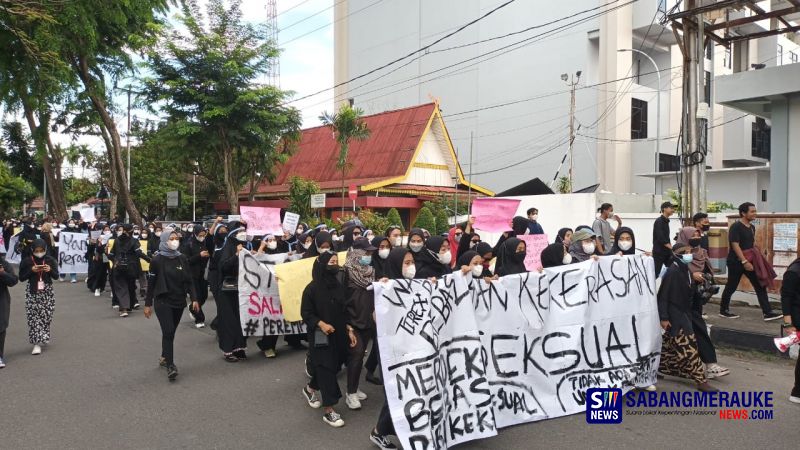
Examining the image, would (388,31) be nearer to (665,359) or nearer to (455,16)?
(455,16)

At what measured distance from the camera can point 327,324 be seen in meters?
5.27

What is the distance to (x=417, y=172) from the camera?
29.1 metres

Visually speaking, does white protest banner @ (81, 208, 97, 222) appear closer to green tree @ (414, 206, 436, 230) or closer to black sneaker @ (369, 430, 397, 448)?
green tree @ (414, 206, 436, 230)

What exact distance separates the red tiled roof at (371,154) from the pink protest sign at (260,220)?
15.3 meters

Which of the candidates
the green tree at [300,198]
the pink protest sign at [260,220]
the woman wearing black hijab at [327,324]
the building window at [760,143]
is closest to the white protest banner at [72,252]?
the pink protest sign at [260,220]

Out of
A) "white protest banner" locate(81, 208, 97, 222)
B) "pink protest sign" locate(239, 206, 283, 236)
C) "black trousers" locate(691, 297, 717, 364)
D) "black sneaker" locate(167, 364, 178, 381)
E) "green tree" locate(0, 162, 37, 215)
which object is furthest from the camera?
"green tree" locate(0, 162, 37, 215)

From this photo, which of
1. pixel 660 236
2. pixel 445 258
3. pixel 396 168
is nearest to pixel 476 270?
pixel 445 258

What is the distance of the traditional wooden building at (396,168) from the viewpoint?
27.5m

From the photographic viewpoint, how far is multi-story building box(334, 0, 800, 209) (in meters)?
31.4

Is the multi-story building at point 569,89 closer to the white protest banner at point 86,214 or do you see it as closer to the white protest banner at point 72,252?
the white protest banner at point 86,214

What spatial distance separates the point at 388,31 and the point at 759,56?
2600cm

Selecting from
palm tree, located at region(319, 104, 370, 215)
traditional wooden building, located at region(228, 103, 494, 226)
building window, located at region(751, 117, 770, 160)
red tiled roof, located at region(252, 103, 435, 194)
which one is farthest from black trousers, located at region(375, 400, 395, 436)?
Result: building window, located at region(751, 117, 770, 160)

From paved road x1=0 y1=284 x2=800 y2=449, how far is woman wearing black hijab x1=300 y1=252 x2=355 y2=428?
0.97 feet

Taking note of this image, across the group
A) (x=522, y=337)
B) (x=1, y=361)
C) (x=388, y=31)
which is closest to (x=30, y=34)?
(x=1, y=361)
